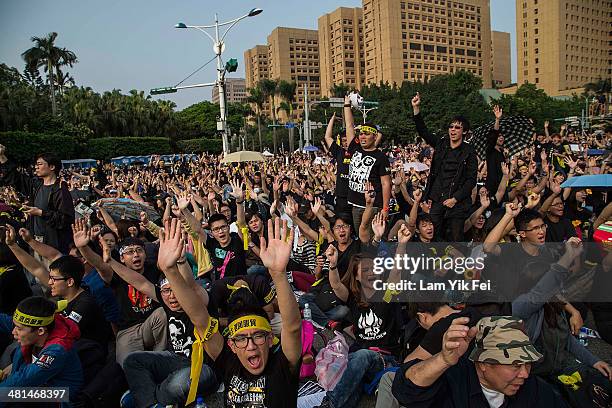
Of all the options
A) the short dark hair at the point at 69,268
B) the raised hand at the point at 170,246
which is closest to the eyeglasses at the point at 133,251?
the short dark hair at the point at 69,268

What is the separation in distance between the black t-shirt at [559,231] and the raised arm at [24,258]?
5.66 m

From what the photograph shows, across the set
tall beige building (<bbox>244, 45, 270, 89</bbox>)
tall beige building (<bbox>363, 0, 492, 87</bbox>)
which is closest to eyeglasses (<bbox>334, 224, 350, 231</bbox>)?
tall beige building (<bbox>363, 0, 492, 87</bbox>)

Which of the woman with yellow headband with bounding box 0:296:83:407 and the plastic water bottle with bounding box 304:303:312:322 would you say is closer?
the woman with yellow headband with bounding box 0:296:83:407

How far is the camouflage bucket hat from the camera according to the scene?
2.10 meters

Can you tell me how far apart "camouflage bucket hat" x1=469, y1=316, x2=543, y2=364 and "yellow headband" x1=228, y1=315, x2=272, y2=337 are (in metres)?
1.17

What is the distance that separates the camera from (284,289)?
95.6 inches

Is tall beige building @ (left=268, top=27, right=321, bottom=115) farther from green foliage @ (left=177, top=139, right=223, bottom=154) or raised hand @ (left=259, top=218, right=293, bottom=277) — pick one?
raised hand @ (left=259, top=218, right=293, bottom=277)

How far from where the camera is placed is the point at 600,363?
10.6ft

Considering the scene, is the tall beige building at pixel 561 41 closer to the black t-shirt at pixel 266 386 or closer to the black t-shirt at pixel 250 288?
the black t-shirt at pixel 250 288

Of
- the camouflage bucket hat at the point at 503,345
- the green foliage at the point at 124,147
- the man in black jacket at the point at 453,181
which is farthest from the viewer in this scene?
the green foliage at the point at 124,147

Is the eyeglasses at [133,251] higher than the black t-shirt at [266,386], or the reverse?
the eyeglasses at [133,251]

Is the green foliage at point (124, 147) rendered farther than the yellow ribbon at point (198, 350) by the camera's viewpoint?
Yes

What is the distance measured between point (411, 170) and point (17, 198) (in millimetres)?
8806

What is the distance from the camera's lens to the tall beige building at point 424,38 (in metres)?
108
